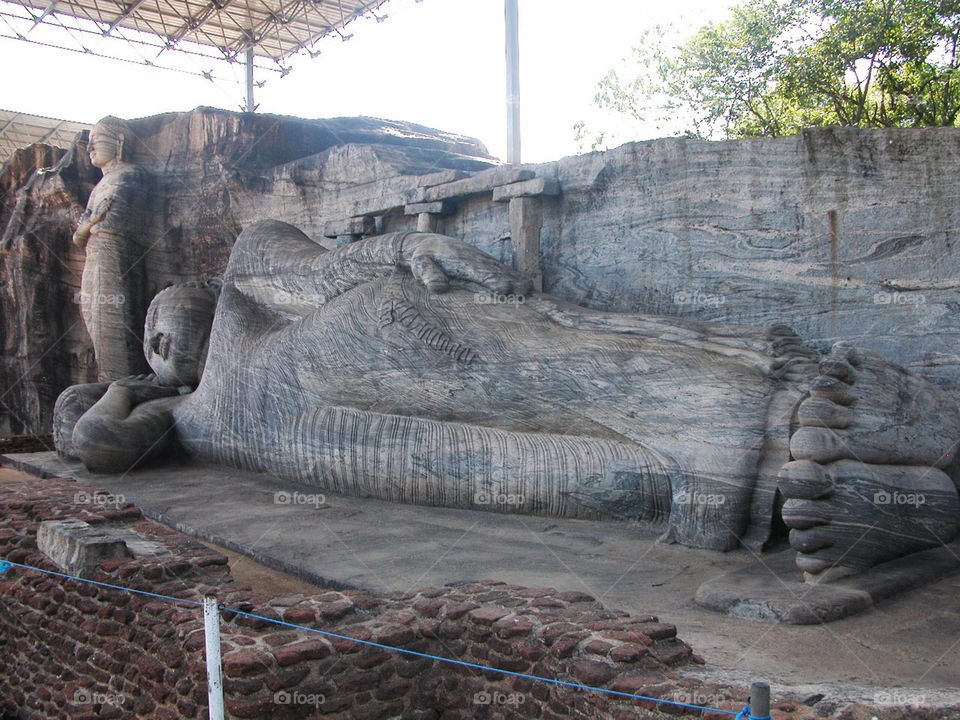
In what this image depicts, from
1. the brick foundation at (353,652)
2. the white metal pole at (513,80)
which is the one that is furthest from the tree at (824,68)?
the brick foundation at (353,652)

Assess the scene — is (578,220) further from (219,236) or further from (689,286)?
(219,236)

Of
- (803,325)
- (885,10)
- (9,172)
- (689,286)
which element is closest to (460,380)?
(689,286)

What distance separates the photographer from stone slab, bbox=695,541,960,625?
10.6ft

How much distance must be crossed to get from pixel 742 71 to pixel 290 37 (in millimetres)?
7724

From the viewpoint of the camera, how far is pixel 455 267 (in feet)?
19.4

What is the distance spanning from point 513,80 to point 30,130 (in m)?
9.38

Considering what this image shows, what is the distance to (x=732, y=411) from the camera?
4.39 meters
